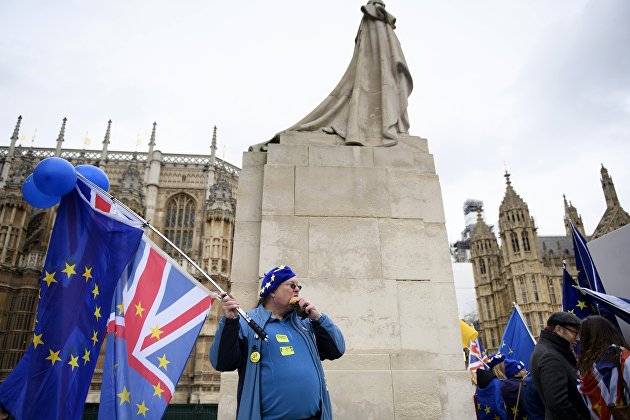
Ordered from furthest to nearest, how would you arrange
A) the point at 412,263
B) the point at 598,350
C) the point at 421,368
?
the point at 412,263 < the point at 421,368 < the point at 598,350

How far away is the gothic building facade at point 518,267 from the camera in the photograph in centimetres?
4391

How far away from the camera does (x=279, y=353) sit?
242 centimetres

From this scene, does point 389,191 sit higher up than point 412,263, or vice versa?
point 389,191

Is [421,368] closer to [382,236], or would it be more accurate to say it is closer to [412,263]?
[412,263]

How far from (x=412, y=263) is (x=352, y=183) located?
100cm

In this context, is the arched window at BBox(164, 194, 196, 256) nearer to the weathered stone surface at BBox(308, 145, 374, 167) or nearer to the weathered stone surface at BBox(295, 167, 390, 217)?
the weathered stone surface at BBox(308, 145, 374, 167)

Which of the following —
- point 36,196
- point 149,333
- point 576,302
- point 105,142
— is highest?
point 105,142

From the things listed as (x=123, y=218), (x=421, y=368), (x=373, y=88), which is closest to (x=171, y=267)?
(x=123, y=218)

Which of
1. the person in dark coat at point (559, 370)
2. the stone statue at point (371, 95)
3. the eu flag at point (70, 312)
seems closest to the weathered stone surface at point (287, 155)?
the stone statue at point (371, 95)

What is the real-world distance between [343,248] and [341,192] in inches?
23.6

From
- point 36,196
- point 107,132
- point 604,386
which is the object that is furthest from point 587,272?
point 107,132

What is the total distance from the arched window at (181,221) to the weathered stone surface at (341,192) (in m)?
30.3

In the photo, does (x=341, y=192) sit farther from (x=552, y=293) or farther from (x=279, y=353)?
(x=552, y=293)

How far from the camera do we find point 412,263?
4.11m
